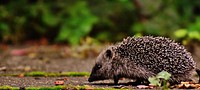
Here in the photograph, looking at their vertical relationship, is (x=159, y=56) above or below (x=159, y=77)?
above

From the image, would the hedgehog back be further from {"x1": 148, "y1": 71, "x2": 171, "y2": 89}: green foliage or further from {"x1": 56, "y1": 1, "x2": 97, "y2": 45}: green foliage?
{"x1": 56, "y1": 1, "x2": 97, "y2": 45}: green foliage

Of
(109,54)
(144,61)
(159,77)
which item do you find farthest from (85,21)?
(159,77)

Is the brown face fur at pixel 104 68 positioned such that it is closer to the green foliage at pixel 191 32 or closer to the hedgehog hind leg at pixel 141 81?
the hedgehog hind leg at pixel 141 81

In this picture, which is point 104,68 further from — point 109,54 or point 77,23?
point 77,23

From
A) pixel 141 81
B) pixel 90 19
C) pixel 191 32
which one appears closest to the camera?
pixel 141 81

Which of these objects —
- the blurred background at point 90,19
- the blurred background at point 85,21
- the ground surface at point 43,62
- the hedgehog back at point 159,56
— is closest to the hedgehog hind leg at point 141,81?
the hedgehog back at point 159,56
